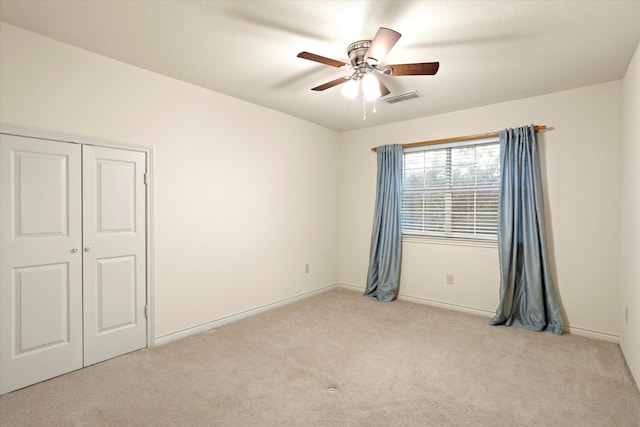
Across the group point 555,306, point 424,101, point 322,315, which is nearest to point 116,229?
point 322,315

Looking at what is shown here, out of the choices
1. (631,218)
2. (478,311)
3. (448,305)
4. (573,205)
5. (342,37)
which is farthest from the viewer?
(448,305)

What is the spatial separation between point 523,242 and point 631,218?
0.97 metres

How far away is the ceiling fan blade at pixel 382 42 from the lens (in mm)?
1852

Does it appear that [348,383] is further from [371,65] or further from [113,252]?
[371,65]

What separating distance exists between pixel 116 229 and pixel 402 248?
3364 mm

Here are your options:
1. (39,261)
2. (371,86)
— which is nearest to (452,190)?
(371,86)

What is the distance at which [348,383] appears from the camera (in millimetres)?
2371

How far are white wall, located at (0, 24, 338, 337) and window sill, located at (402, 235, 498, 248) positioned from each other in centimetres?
127

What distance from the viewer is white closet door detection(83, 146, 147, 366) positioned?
262 cm

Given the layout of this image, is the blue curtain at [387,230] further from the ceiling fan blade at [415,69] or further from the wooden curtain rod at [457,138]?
the ceiling fan blade at [415,69]

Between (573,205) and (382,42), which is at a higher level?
(382,42)

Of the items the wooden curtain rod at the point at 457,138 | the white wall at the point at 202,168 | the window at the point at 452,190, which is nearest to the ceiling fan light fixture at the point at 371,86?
the white wall at the point at 202,168

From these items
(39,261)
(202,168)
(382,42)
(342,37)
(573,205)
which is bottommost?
(39,261)

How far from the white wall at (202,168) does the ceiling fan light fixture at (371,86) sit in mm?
1737
